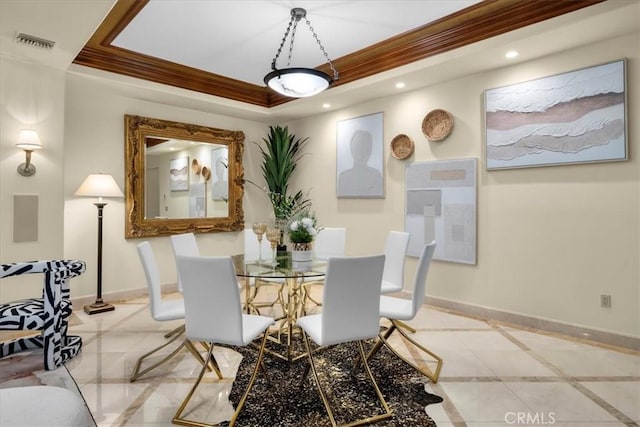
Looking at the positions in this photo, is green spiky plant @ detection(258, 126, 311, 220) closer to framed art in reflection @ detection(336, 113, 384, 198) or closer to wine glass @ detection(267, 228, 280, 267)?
framed art in reflection @ detection(336, 113, 384, 198)

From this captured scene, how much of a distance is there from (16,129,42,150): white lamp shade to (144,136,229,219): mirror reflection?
141cm

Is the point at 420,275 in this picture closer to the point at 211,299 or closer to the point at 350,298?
the point at 350,298

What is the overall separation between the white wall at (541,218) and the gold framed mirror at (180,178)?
2412mm

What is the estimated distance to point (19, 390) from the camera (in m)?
1.23

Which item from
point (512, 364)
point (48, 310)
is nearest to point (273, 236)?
point (48, 310)

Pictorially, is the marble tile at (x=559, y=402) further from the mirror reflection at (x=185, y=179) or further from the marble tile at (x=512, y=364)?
the mirror reflection at (x=185, y=179)

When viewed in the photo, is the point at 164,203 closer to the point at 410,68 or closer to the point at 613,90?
the point at 410,68

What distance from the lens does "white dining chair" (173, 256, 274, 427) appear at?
190 centimetres

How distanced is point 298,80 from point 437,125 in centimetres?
187

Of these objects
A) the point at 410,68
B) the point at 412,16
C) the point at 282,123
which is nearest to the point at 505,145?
the point at 410,68

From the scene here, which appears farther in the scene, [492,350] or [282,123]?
[282,123]

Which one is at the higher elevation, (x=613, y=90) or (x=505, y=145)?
(x=613, y=90)

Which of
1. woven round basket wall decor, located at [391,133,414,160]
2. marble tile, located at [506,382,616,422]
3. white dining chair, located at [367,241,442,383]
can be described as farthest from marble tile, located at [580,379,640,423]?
woven round basket wall decor, located at [391,133,414,160]

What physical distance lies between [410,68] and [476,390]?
3.04 meters
